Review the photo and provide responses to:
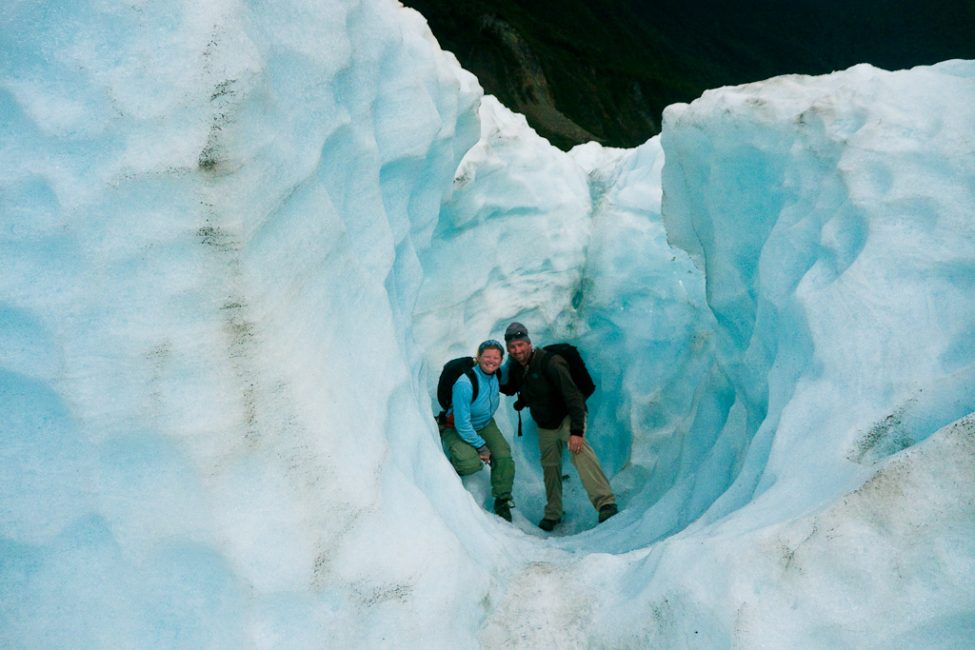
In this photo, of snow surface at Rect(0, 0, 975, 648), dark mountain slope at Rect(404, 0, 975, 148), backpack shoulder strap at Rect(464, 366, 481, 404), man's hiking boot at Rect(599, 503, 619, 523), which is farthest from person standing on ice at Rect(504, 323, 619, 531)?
dark mountain slope at Rect(404, 0, 975, 148)

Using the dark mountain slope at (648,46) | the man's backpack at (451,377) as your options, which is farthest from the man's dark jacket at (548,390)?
the dark mountain slope at (648,46)

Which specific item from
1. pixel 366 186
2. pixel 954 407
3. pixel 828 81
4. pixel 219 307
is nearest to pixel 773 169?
pixel 828 81

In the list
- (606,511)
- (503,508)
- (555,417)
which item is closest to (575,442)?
(555,417)

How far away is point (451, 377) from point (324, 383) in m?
2.00

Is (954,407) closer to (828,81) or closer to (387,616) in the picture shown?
(387,616)

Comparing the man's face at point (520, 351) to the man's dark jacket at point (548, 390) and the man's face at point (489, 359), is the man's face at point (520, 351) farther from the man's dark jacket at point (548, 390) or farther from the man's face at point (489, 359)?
the man's face at point (489, 359)

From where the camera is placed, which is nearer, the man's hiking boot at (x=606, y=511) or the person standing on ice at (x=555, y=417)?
the person standing on ice at (x=555, y=417)

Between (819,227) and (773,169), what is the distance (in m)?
0.71

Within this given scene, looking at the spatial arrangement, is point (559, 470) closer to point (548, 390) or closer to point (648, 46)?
point (548, 390)

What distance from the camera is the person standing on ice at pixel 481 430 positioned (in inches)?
161

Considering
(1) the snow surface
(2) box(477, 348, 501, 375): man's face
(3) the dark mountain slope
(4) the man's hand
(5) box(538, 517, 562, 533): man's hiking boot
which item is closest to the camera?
(1) the snow surface

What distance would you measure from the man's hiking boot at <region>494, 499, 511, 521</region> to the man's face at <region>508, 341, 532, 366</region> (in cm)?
96

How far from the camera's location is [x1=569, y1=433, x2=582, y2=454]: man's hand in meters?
4.28

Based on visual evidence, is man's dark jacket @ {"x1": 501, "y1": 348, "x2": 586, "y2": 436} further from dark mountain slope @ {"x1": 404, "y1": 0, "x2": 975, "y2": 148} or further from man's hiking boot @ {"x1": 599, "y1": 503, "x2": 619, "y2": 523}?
dark mountain slope @ {"x1": 404, "y1": 0, "x2": 975, "y2": 148}
